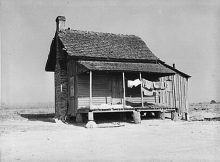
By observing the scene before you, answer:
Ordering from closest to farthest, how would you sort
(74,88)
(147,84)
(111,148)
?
(111,148) < (147,84) < (74,88)

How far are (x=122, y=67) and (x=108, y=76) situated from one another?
1.49m

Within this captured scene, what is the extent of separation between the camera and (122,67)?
2358 cm

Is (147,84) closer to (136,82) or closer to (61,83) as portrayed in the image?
(136,82)

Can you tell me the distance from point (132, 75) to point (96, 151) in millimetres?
14678

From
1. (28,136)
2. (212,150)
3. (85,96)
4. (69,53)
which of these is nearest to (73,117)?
(85,96)

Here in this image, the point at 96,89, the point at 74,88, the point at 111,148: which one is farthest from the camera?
the point at 74,88

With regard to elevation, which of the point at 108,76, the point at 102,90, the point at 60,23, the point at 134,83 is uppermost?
the point at 60,23

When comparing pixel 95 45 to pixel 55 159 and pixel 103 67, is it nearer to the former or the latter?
pixel 103 67

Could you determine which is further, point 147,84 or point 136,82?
point 147,84

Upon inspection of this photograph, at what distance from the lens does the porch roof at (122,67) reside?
22.4 metres

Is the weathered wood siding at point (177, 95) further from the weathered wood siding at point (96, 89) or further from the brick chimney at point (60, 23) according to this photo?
the brick chimney at point (60, 23)

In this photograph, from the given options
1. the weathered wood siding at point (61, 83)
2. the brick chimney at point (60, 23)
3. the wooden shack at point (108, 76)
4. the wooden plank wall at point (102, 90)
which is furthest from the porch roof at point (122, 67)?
the brick chimney at point (60, 23)

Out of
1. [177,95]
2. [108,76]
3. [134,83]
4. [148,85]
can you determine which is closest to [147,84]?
[148,85]

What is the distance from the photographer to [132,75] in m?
25.5
